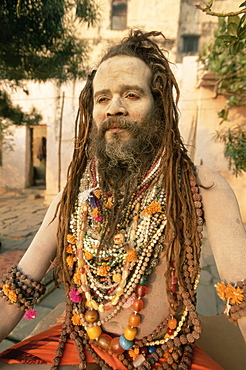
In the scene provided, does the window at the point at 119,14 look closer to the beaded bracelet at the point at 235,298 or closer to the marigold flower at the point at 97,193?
the marigold flower at the point at 97,193

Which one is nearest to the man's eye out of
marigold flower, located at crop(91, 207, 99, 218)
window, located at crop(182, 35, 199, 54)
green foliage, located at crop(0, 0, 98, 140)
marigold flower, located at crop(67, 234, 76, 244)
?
marigold flower, located at crop(91, 207, 99, 218)

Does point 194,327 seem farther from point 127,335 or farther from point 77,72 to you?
point 77,72

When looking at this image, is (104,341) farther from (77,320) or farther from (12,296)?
(12,296)

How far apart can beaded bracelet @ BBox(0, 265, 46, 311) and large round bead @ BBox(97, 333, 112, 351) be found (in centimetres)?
36

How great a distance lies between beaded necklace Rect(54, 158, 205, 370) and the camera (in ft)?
3.41

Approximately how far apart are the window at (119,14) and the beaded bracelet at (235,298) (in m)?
10.3

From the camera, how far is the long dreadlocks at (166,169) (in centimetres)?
106

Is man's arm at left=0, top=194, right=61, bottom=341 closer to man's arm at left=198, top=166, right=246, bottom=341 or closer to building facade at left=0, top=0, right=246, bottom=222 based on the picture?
man's arm at left=198, top=166, right=246, bottom=341

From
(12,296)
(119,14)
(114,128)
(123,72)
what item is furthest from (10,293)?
(119,14)

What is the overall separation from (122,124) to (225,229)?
25.7 inches

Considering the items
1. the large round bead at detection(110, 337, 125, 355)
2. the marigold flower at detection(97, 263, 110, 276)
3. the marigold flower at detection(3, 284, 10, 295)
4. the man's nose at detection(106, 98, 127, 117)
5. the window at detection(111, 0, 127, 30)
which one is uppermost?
the window at detection(111, 0, 127, 30)

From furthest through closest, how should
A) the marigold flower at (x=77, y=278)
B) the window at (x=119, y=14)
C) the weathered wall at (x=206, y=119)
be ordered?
the window at (x=119, y=14), the weathered wall at (x=206, y=119), the marigold flower at (x=77, y=278)

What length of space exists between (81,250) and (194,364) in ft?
2.31

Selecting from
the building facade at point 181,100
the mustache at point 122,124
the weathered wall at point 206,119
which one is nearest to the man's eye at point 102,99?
the mustache at point 122,124
